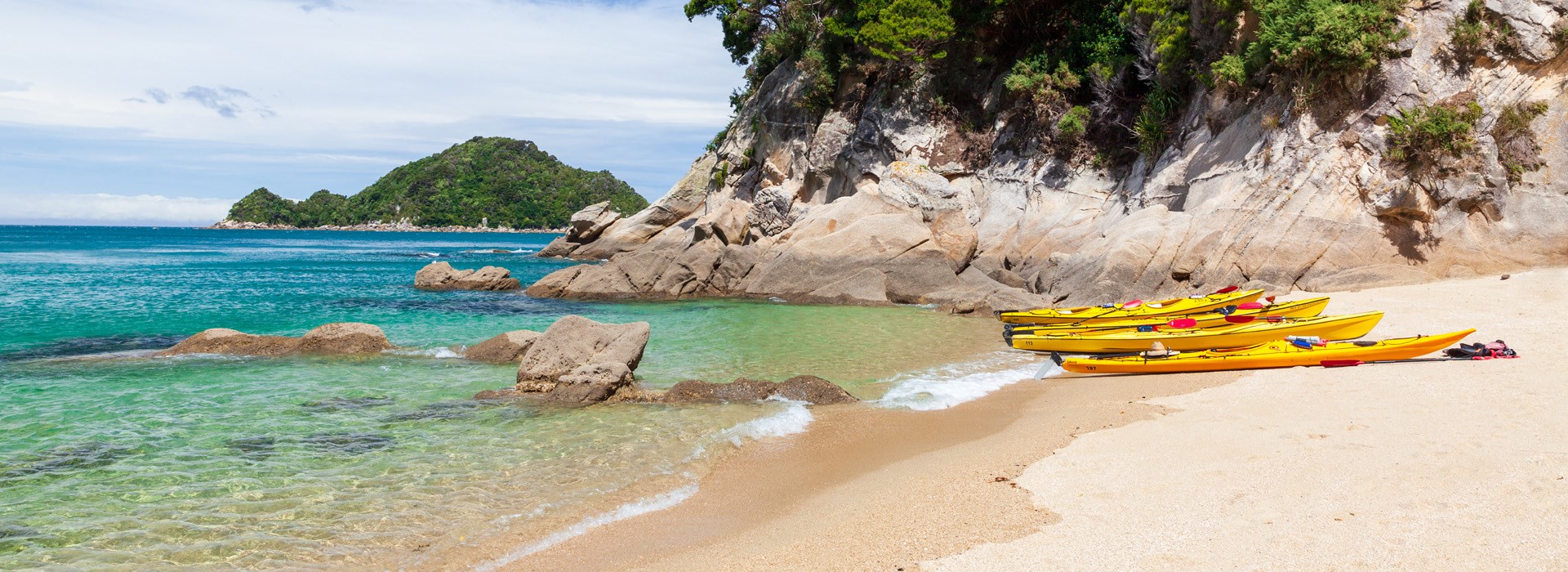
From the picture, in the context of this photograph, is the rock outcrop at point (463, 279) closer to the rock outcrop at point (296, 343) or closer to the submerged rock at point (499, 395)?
the rock outcrop at point (296, 343)

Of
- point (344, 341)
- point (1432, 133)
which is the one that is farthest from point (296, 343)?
point (1432, 133)

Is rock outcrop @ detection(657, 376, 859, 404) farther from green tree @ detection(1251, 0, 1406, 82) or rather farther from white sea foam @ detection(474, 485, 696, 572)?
green tree @ detection(1251, 0, 1406, 82)

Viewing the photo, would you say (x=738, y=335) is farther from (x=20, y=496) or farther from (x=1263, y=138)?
(x=1263, y=138)

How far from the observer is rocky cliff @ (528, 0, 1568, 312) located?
18828 mm

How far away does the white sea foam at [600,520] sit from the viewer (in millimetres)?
6023

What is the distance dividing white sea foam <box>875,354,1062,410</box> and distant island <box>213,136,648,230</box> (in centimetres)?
10822

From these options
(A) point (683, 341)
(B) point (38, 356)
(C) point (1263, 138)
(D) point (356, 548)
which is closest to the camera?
(D) point (356, 548)

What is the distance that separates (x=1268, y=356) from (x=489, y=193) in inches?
4972

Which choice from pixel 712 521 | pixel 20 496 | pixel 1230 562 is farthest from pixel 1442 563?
pixel 20 496

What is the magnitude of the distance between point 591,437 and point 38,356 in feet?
40.9

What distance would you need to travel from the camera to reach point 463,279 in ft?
98.5

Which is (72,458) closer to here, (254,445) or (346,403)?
(254,445)

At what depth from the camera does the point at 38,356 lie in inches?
591

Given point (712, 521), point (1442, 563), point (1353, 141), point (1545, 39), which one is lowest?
point (712, 521)
